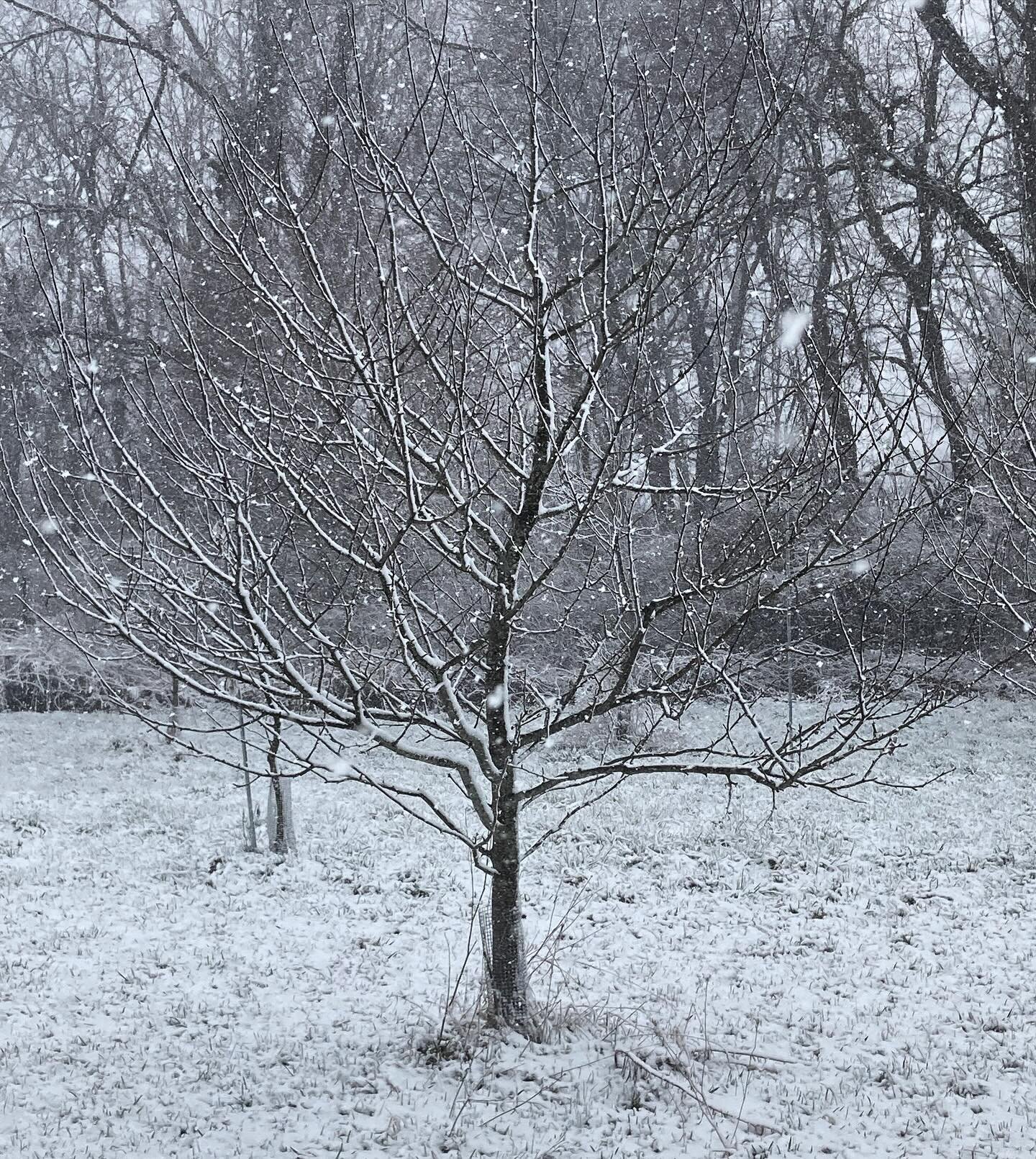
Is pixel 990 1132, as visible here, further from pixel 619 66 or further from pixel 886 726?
pixel 619 66

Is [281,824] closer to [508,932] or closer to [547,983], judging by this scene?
[547,983]

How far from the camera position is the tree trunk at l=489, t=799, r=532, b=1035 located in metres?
5.56

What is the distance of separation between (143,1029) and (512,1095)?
285cm

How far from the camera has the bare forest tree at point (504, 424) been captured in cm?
437

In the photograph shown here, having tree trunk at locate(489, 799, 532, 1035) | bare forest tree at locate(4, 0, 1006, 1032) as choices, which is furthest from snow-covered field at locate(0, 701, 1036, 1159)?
bare forest tree at locate(4, 0, 1006, 1032)

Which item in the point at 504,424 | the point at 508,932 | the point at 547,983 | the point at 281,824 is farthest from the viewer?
the point at 281,824

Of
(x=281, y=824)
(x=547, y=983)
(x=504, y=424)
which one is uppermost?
(x=504, y=424)

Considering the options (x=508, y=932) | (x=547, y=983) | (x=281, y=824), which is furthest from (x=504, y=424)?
(x=281, y=824)

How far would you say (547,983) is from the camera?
761 centimetres

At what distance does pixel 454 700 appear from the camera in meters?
4.86

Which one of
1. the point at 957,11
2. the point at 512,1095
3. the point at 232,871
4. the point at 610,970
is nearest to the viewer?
the point at 512,1095

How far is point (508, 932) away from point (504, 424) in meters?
3.12

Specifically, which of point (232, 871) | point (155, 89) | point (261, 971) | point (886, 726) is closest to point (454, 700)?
point (261, 971)

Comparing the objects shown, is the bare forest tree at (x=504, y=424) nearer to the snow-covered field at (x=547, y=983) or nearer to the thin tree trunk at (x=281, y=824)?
the thin tree trunk at (x=281, y=824)
